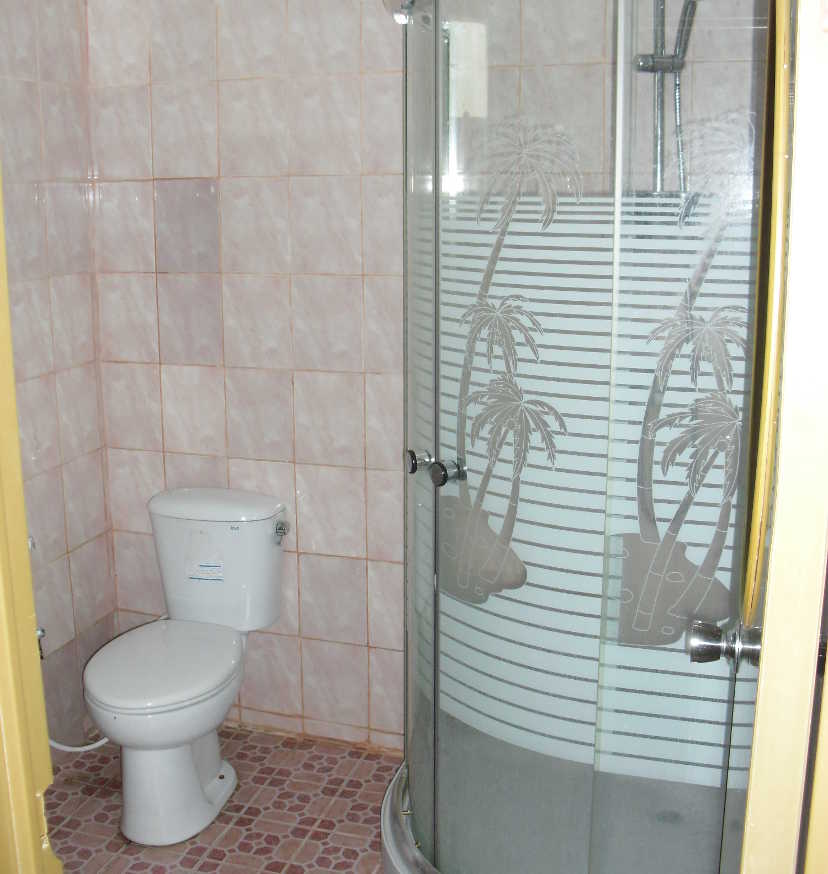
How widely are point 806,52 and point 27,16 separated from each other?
2.33m

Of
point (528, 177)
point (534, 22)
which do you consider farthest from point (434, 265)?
point (534, 22)

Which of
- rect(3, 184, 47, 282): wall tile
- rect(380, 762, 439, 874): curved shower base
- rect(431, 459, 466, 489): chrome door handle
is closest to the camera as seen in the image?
rect(431, 459, 466, 489): chrome door handle

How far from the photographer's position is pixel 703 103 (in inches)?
53.2

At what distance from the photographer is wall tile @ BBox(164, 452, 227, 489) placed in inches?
111

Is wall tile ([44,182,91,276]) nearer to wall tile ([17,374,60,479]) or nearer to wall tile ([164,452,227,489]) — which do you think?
wall tile ([17,374,60,479])

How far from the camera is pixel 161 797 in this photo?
2.48 metres

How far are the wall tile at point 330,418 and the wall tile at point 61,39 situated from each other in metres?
0.97

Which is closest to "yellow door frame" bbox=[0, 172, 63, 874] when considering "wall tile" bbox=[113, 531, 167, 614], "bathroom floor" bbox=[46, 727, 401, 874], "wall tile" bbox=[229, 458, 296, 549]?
"bathroom floor" bbox=[46, 727, 401, 874]

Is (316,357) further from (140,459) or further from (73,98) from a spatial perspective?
(73,98)

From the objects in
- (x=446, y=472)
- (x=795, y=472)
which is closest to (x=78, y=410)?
(x=446, y=472)

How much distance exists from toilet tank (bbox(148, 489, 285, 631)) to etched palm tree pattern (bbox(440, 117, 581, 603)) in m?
0.96

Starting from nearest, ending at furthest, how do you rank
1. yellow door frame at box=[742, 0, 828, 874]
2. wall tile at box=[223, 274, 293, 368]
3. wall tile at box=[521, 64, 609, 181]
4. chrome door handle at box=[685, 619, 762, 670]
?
yellow door frame at box=[742, 0, 828, 874]
chrome door handle at box=[685, 619, 762, 670]
wall tile at box=[521, 64, 609, 181]
wall tile at box=[223, 274, 293, 368]

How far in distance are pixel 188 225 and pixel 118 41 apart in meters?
0.50

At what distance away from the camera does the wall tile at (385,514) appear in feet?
8.77
